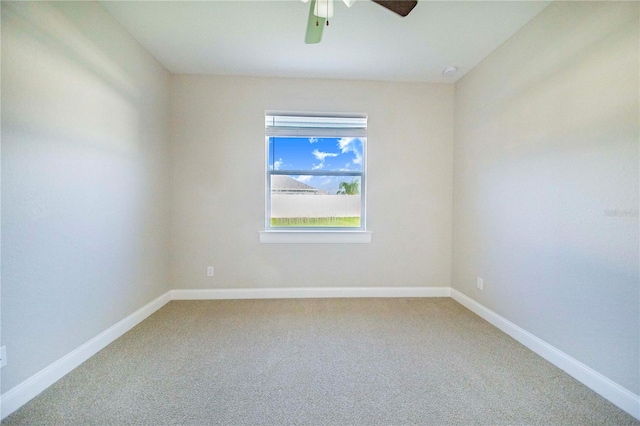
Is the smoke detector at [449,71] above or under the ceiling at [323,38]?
under

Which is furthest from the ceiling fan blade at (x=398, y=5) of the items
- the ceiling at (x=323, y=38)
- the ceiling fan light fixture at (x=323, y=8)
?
the ceiling at (x=323, y=38)

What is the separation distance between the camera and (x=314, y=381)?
5.57 ft

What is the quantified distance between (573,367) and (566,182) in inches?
47.7

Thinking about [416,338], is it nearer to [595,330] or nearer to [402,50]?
[595,330]

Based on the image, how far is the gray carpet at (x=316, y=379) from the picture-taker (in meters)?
1.42

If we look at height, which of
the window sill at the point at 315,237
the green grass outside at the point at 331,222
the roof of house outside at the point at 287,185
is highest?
the roof of house outside at the point at 287,185

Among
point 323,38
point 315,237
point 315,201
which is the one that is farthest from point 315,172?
point 323,38

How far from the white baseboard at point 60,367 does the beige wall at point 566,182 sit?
3.29 meters

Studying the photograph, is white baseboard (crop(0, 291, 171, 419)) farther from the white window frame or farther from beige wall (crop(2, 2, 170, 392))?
the white window frame

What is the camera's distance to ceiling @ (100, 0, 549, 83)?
1.99 m

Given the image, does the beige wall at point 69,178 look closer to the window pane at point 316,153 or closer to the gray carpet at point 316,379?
the gray carpet at point 316,379

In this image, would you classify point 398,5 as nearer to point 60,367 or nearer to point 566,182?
point 566,182

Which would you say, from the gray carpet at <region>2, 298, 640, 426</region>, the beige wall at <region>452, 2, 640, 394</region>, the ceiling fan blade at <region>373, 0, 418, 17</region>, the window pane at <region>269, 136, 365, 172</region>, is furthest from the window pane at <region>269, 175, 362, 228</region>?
the ceiling fan blade at <region>373, 0, 418, 17</region>

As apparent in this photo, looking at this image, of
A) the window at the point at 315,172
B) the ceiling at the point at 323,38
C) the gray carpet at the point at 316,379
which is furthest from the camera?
the window at the point at 315,172
